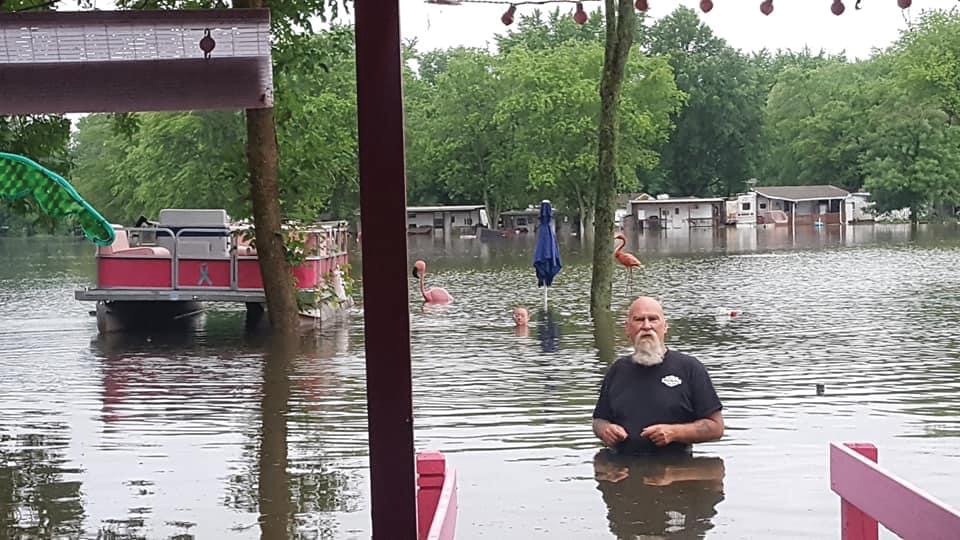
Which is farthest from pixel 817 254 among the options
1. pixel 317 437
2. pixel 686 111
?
pixel 686 111

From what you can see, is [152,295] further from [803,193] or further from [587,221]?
[803,193]

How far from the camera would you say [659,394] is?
806 cm

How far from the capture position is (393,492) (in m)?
3.55

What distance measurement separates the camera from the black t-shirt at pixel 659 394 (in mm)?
8062

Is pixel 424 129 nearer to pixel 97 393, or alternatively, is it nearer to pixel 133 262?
pixel 133 262

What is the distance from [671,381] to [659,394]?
0.32ft

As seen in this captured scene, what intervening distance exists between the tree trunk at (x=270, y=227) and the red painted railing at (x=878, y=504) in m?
16.4

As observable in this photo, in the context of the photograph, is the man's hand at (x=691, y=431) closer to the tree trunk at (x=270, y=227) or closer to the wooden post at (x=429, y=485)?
the wooden post at (x=429, y=485)

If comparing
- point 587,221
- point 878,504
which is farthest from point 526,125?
point 878,504

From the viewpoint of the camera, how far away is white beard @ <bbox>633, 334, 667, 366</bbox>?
26.3ft

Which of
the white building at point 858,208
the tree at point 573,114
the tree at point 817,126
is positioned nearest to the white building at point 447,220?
the tree at point 573,114

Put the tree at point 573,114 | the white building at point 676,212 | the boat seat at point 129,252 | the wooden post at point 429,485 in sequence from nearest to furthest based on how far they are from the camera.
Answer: the wooden post at point 429,485, the boat seat at point 129,252, the tree at point 573,114, the white building at point 676,212

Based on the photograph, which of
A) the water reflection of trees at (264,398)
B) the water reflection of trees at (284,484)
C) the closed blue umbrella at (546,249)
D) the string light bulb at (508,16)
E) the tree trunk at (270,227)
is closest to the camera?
the water reflection of trees at (284,484)

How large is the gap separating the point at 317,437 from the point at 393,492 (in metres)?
7.48
